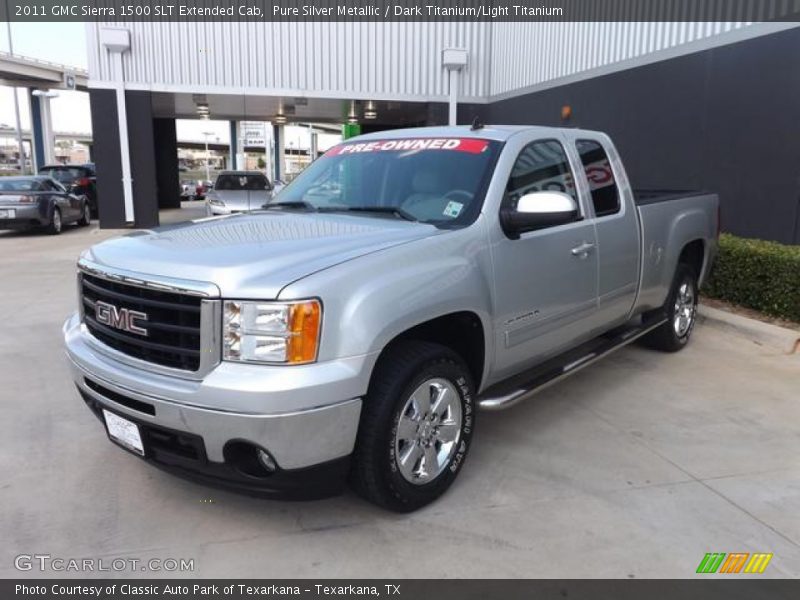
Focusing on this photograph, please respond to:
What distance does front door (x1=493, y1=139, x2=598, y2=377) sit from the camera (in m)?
3.60

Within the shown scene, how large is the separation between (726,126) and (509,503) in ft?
22.5

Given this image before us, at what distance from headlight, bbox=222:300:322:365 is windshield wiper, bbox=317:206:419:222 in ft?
3.91

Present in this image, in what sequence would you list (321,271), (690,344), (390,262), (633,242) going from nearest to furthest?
(321,271) → (390,262) → (633,242) → (690,344)

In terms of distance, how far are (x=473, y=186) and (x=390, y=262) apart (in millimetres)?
987

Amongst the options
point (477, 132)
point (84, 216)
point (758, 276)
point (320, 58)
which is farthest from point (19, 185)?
point (758, 276)

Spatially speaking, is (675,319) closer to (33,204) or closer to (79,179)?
(33,204)

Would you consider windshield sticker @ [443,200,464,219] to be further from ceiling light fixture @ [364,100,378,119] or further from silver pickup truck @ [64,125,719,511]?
ceiling light fixture @ [364,100,378,119]

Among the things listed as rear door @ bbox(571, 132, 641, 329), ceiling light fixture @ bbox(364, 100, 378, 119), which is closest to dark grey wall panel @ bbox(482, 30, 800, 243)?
rear door @ bbox(571, 132, 641, 329)

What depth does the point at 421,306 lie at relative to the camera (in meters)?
3.01

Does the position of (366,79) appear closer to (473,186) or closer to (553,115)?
(553,115)

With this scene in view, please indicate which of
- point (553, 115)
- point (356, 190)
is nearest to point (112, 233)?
point (553, 115)

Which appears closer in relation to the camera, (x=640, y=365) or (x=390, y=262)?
(x=390, y=262)

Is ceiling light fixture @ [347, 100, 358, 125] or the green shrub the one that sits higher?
ceiling light fixture @ [347, 100, 358, 125]

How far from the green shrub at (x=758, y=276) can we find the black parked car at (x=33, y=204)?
1453cm
